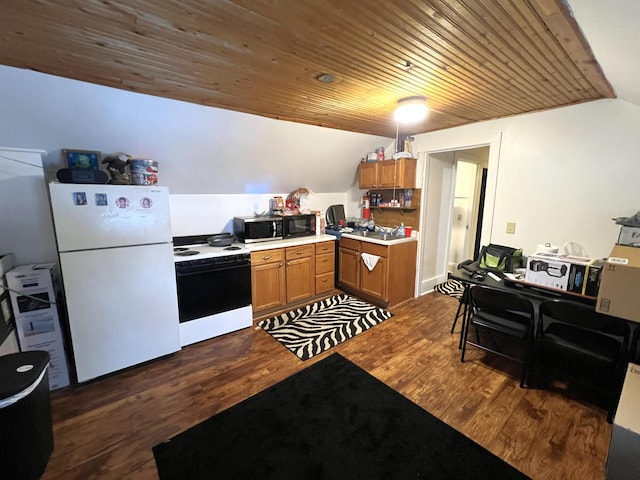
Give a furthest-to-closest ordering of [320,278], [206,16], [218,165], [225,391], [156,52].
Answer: [320,278]
[218,165]
[225,391]
[156,52]
[206,16]

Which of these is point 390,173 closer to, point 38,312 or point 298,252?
point 298,252

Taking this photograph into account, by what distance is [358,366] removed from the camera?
2.50 meters

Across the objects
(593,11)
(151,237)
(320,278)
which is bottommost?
(320,278)

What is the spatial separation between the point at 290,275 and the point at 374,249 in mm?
1165

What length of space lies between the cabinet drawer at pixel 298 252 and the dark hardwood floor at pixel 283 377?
40.5 inches

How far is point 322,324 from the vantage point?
3.22m

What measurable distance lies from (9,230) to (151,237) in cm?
107

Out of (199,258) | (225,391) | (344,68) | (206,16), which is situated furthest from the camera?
(199,258)

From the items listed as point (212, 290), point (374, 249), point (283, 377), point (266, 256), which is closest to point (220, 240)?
point (266, 256)

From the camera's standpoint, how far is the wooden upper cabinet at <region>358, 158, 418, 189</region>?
3.74 meters

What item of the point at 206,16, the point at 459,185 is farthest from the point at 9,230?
the point at 459,185

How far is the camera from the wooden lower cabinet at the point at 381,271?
11.6ft

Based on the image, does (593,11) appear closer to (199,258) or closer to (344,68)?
(344,68)

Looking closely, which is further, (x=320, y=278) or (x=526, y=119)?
(x=320, y=278)
